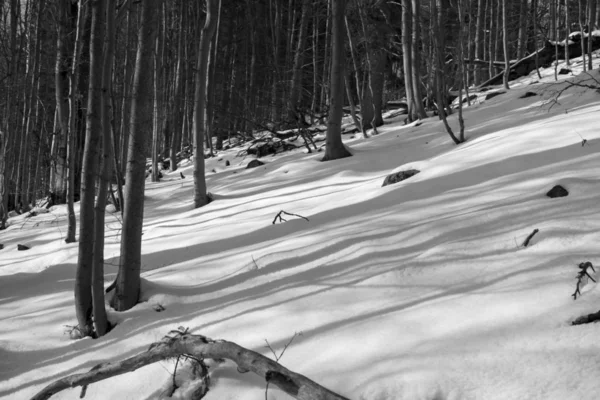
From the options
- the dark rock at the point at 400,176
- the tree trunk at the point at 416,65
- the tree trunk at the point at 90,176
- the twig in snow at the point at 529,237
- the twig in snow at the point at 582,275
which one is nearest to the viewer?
the twig in snow at the point at 582,275

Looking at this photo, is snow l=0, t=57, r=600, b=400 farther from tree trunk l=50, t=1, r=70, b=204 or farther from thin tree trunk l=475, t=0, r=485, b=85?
thin tree trunk l=475, t=0, r=485, b=85

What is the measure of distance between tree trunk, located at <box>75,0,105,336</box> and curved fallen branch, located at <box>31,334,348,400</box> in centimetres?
135

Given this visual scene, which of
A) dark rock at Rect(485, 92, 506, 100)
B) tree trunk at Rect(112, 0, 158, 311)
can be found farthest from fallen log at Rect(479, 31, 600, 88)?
tree trunk at Rect(112, 0, 158, 311)

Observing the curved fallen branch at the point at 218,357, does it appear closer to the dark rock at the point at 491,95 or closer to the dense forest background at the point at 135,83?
the dense forest background at the point at 135,83

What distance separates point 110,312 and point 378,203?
3.06 m

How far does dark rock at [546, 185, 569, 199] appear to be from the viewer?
172 inches

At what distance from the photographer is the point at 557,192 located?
14.5 ft

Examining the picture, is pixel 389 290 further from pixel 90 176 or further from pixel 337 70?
pixel 337 70

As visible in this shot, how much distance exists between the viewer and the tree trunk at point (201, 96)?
9.36m

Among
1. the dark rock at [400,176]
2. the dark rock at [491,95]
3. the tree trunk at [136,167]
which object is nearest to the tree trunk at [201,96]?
the dark rock at [400,176]

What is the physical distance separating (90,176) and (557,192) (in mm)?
4032

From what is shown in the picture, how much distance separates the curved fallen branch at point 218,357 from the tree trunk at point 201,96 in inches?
277

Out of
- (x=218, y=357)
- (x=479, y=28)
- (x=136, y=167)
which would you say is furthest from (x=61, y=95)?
(x=479, y=28)

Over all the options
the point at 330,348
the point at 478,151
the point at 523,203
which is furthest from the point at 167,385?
the point at 478,151
